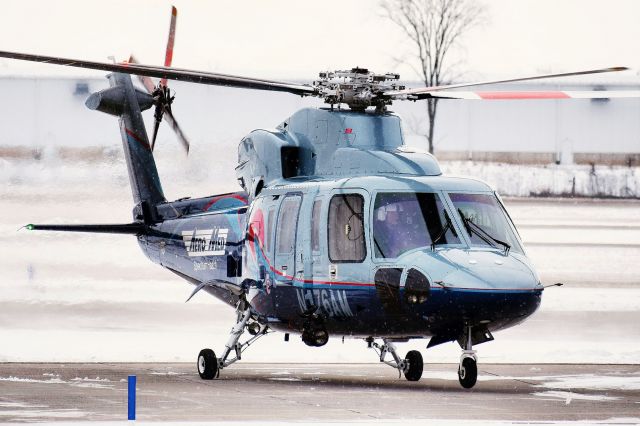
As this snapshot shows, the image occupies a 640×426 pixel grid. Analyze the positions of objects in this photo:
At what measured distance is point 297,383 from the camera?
1819 cm

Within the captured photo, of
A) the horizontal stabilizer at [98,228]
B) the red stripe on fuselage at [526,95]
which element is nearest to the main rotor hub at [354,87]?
the red stripe on fuselage at [526,95]

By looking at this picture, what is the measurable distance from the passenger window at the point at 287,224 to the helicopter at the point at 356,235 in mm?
20

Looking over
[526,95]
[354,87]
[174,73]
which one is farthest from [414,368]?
[174,73]

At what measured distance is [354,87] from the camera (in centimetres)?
1808

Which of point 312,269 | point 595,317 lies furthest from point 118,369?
point 595,317

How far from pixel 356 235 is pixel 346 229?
0.67 feet

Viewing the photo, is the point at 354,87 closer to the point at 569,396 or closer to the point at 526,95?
the point at 526,95

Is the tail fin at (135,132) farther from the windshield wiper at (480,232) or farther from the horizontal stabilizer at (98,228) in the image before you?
the windshield wiper at (480,232)

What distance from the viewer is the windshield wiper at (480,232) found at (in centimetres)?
1648

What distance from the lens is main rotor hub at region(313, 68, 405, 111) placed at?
59.3ft

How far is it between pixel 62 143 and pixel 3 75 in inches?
153

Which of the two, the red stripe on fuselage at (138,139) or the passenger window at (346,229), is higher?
the red stripe on fuselage at (138,139)

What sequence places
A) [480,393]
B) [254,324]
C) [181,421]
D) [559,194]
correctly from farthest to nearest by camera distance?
[559,194], [254,324], [480,393], [181,421]

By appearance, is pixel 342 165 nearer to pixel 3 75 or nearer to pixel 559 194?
pixel 3 75
